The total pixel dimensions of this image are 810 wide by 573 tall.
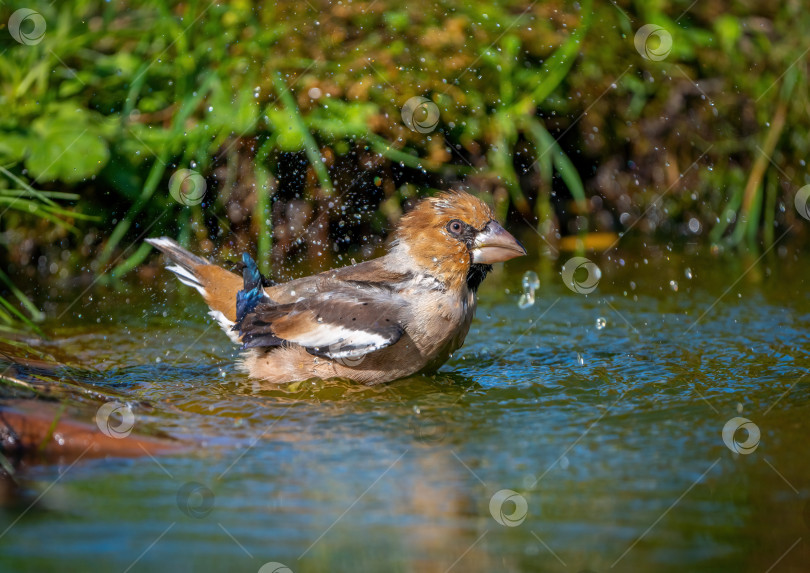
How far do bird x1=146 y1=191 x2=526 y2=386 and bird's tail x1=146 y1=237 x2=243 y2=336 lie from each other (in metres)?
0.12

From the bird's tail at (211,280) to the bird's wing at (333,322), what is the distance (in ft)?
1.22

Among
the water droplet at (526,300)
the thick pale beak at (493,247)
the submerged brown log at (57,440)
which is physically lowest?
the submerged brown log at (57,440)

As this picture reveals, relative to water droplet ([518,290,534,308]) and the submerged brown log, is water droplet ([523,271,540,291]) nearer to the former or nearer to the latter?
water droplet ([518,290,534,308])

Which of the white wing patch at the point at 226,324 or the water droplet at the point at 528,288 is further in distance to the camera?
the water droplet at the point at 528,288

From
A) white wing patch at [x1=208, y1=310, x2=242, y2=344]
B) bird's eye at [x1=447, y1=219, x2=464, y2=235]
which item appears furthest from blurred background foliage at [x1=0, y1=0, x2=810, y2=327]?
bird's eye at [x1=447, y1=219, x2=464, y2=235]

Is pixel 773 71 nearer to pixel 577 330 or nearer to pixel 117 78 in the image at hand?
pixel 577 330

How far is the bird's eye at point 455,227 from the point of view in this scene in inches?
217

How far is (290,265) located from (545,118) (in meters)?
2.31

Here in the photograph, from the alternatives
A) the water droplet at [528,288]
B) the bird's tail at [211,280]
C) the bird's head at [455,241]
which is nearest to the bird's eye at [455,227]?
the bird's head at [455,241]

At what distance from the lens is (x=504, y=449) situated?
162 inches

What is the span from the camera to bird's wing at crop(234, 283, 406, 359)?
513cm

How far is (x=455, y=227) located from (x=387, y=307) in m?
0.60

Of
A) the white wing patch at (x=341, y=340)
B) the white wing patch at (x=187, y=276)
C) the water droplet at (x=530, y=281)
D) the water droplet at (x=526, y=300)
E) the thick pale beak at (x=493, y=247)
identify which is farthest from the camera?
the water droplet at (x=530, y=281)

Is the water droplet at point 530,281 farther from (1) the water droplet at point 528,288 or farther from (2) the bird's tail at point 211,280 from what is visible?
(2) the bird's tail at point 211,280
